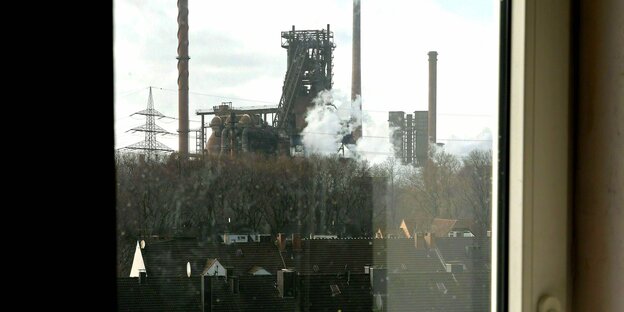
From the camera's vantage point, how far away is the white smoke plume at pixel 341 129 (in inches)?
40.1

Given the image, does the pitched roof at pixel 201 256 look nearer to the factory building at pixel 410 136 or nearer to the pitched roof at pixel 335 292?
the pitched roof at pixel 335 292

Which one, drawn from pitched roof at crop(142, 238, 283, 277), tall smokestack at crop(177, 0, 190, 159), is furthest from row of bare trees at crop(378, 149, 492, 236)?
tall smokestack at crop(177, 0, 190, 159)

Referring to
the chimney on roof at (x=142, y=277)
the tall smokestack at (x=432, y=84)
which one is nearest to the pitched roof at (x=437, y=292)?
the tall smokestack at (x=432, y=84)

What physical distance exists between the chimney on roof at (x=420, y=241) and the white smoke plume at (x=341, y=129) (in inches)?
5.9

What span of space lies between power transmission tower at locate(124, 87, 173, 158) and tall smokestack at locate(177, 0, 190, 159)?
0.03 metres

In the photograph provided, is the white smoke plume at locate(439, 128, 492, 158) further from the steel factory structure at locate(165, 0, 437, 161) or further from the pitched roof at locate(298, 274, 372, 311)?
the pitched roof at locate(298, 274, 372, 311)

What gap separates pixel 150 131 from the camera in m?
0.91

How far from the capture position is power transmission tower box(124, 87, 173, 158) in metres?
0.90

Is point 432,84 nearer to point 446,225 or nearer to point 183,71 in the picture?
point 446,225

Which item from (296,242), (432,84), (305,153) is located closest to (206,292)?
(296,242)
